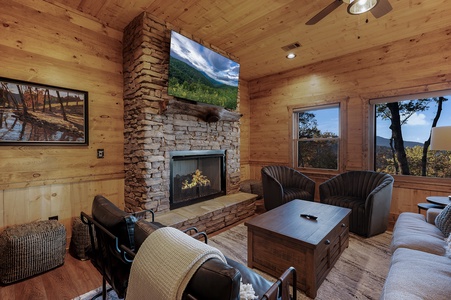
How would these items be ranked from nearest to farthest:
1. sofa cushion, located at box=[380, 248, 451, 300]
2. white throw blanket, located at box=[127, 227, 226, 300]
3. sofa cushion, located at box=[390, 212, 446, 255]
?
white throw blanket, located at box=[127, 227, 226, 300], sofa cushion, located at box=[380, 248, 451, 300], sofa cushion, located at box=[390, 212, 446, 255]

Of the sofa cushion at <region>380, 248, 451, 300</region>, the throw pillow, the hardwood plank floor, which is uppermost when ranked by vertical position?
the throw pillow

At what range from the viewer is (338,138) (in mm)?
4168

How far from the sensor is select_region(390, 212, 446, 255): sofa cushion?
5.76ft

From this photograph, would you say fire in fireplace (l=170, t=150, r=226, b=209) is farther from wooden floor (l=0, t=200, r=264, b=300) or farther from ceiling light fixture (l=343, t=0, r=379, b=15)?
ceiling light fixture (l=343, t=0, r=379, b=15)

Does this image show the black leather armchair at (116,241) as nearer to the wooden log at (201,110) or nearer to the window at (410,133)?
the wooden log at (201,110)

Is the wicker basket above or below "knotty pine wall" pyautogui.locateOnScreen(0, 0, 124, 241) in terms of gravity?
below

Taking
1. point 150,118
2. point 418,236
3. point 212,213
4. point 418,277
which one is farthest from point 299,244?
point 150,118

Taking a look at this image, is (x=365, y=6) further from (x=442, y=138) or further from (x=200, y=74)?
(x=200, y=74)

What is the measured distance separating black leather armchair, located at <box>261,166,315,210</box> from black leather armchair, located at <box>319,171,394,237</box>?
320mm

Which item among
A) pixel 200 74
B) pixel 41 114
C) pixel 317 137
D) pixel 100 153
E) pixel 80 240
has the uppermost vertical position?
pixel 200 74

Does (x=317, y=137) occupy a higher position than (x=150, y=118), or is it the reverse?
(x=150, y=118)

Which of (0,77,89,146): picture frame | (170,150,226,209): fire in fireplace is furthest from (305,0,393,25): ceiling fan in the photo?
(0,77,89,146): picture frame

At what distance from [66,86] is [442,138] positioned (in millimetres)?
4611

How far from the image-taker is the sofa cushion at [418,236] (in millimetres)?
1757
